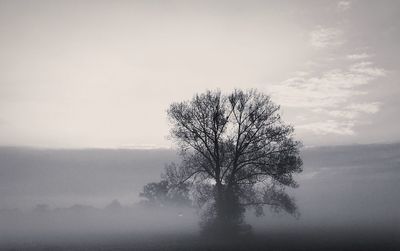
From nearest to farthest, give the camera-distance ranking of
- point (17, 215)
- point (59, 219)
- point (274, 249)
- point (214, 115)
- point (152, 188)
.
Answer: point (274, 249) → point (214, 115) → point (152, 188) → point (59, 219) → point (17, 215)

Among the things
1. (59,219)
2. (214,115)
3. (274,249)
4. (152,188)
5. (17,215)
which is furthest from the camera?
(17,215)

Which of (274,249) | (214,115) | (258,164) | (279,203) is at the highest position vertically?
(214,115)

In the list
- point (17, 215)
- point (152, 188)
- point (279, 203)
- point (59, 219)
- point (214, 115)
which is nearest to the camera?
point (279, 203)

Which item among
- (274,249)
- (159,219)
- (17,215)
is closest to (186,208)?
(159,219)

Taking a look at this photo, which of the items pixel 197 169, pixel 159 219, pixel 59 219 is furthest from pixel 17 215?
pixel 197 169

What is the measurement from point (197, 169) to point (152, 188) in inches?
2561

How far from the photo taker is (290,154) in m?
32.4

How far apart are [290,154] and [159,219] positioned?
Answer: 74.3 metres

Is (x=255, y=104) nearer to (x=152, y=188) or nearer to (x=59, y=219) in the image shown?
(x=152, y=188)

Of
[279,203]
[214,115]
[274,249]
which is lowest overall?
[274,249]

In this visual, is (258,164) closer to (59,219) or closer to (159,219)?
(159,219)

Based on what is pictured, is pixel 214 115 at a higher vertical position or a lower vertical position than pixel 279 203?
higher

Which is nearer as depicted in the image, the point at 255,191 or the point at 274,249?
the point at 274,249

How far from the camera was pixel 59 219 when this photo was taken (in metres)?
148
